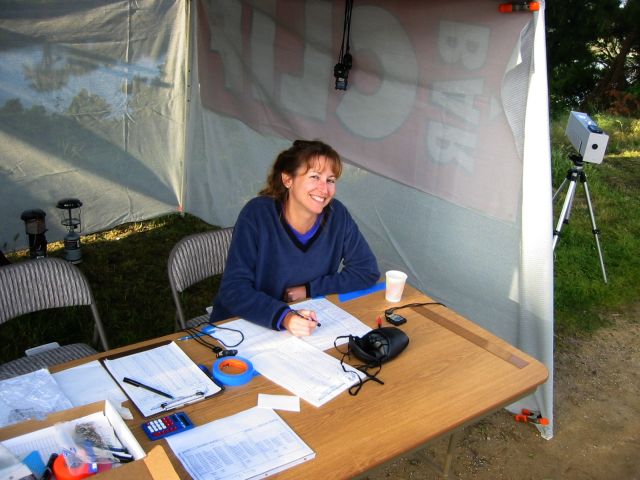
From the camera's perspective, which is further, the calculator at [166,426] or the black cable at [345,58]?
the black cable at [345,58]

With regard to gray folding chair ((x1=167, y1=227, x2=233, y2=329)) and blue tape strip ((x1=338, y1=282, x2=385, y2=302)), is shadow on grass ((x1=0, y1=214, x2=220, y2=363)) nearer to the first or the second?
gray folding chair ((x1=167, y1=227, x2=233, y2=329))

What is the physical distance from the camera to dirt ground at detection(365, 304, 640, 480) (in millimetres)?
2531

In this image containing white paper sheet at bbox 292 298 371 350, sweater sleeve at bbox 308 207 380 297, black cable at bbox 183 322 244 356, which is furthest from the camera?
sweater sleeve at bbox 308 207 380 297

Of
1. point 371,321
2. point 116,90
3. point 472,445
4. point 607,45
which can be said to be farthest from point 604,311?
point 607,45

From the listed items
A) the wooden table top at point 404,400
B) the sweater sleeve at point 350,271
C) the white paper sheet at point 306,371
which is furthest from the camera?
the sweater sleeve at point 350,271

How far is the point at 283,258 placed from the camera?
2229mm

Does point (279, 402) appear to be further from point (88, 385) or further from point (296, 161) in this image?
point (296, 161)

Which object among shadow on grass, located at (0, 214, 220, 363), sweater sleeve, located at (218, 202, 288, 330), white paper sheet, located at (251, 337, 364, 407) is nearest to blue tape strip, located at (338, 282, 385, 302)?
sweater sleeve, located at (218, 202, 288, 330)

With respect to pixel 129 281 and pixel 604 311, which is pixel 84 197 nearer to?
pixel 129 281

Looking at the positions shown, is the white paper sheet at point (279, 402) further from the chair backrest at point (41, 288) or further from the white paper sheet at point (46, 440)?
the chair backrest at point (41, 288)

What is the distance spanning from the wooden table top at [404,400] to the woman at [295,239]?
337 mm

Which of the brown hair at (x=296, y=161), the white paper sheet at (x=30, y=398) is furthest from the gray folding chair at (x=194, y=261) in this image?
the white paper sheet at (x=30, y=398)

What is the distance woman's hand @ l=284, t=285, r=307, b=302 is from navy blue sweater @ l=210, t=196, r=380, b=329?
0.03 m

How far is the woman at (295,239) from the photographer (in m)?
2.19
